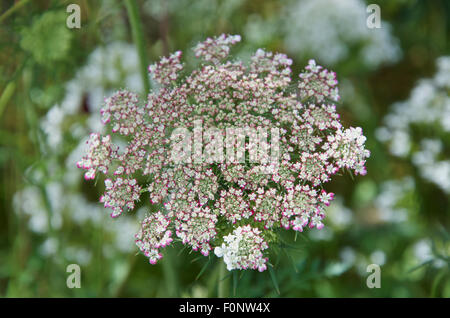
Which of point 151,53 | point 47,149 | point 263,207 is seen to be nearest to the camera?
point 263,207

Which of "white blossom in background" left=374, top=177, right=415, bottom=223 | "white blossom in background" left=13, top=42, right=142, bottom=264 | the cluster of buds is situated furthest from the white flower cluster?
"white blossom in background" left=374, top=177, right=415, bottom=223

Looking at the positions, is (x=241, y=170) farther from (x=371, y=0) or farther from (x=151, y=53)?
(x=371, y=0)

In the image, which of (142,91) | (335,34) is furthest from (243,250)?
(335,34)

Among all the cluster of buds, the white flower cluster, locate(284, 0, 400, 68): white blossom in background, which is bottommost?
the white flower cluster

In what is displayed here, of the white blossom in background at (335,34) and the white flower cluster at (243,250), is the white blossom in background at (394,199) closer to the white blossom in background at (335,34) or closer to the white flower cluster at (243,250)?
the white blossom in background at (335,34)

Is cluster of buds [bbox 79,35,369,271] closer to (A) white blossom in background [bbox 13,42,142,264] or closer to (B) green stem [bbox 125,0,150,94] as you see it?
(B) green stem [bbox 125,0,150,94]

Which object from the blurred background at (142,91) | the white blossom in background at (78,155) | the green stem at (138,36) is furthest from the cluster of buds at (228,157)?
the white blossom in background at (78,155)

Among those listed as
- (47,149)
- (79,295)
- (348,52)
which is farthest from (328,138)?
(348,52)
